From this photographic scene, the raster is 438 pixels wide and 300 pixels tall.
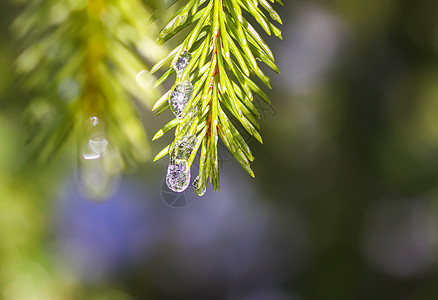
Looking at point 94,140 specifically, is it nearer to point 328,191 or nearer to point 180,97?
point 180,97

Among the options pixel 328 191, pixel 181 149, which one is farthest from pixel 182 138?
pixel 328 191

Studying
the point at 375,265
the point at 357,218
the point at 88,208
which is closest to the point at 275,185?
the point at 357,218

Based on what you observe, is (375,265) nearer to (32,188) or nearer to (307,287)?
(307,287)

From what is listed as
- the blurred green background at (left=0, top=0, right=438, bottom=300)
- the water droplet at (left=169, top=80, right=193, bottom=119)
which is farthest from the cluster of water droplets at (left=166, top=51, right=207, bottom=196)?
the blurred green background at (left=0, top=0, right=438, bottom=300)

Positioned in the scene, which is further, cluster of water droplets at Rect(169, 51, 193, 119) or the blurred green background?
the blurred green background

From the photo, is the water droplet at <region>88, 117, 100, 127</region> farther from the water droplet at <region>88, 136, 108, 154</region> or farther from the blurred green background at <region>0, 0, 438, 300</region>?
the blurred green background at <region>0, 0, 438, 300</region>

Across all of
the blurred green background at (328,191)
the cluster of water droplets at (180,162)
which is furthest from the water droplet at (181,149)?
the blurred green background at (328,191)
